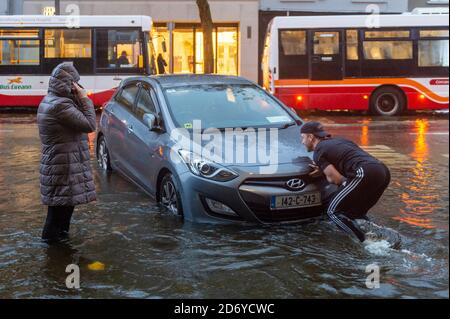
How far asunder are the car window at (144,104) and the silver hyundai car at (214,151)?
0.07 feet

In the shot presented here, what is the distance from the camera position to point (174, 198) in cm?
695

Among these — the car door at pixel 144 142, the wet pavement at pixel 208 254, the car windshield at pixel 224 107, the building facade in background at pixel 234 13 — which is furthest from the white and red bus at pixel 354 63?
the car door at pixel 144 142

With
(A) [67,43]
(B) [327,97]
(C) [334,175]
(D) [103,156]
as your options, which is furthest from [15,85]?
(C) [334,175]

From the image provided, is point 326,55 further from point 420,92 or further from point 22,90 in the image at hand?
point 22,90

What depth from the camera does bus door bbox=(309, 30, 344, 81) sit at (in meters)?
20.1

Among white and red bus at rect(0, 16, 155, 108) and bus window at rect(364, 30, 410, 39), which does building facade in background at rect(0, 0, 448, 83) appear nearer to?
white and red bus at rect(0, 16, 155, 108)

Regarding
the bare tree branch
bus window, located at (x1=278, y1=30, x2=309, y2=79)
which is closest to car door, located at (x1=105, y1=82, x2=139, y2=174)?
bus window, located at (x1=278, y1=30, x2=309, y2=79)

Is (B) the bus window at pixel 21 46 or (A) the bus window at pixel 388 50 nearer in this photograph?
(A) the bus window at pixel 388 50

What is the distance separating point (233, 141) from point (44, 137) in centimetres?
204

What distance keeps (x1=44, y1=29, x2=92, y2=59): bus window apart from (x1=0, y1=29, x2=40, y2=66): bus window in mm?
370

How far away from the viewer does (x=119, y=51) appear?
20.7 meters

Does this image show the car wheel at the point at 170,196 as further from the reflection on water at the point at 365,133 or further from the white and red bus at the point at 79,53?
the white and red bus at the point at 79,53

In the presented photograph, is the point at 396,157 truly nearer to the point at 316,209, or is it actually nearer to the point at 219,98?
the point at 219,98

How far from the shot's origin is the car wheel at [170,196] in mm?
6789
